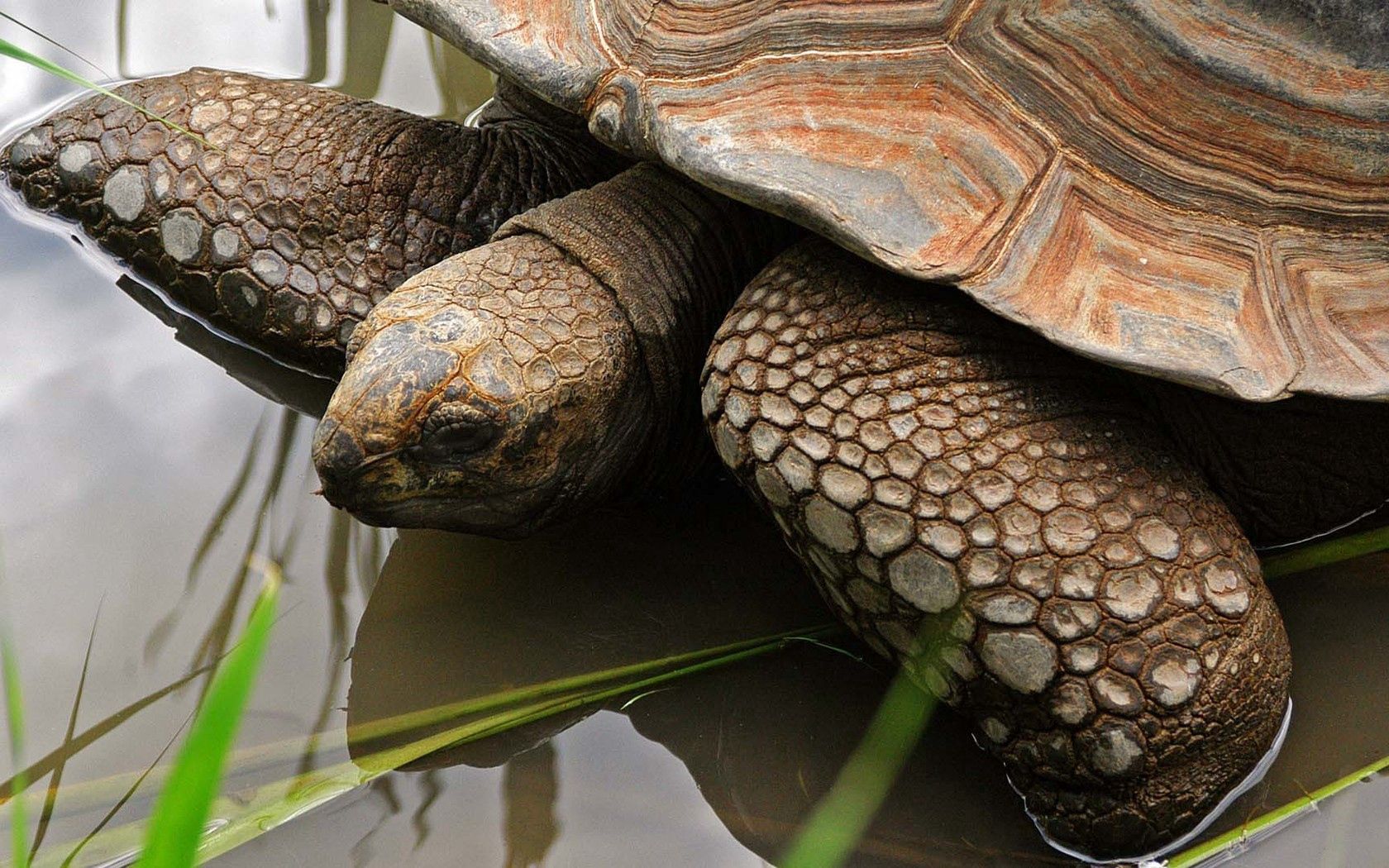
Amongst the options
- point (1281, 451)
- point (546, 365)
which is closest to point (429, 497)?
point (546, 365)

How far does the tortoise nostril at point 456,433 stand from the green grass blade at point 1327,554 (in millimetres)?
1385

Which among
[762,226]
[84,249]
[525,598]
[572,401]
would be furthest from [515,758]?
[84,249]

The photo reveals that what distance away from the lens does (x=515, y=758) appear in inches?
81.7

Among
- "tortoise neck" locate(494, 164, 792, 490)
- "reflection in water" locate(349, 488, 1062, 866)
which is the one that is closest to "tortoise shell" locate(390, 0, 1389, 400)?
Result: "tortoise neck" locate(494, 164, 792, 490)

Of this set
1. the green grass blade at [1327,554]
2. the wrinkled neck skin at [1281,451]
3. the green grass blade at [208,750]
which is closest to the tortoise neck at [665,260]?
the wrinkled neck skin at [1281,451]

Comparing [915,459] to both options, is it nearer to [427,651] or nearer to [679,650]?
[679,650]

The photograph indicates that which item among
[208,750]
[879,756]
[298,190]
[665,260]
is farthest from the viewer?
[298,190]

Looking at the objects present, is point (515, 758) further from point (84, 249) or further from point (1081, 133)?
point (84, 249)

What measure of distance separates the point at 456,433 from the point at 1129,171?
1078 mm

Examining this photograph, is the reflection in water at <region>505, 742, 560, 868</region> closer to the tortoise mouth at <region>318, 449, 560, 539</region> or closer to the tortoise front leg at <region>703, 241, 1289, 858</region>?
the tortoise mouth at <region>318, 449, 560, 539</region>

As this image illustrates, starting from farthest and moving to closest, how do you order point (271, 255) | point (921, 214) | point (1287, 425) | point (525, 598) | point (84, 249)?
1. point (84, 249)
2. point (271, 255)
3. point (525, 598)
4. point (1287, 425)
5. point (921, 214)

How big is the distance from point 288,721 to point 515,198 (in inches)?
46.0

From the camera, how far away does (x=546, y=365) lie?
2.11 m

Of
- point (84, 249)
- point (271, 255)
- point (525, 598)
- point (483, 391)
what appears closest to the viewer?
point (483, 391)
